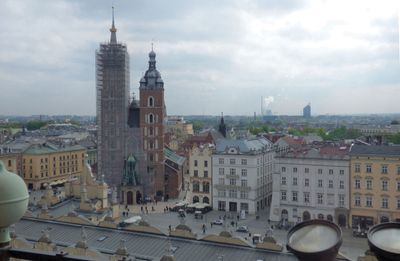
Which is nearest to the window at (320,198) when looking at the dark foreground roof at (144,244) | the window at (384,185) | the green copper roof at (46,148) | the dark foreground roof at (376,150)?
the dark foreground roof at (376,150)

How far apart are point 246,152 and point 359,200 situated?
25.6 feet

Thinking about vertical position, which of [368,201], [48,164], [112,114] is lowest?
[368,201]

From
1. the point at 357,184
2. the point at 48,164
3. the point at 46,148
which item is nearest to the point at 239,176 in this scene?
the point at 357,184

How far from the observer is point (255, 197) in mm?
31203

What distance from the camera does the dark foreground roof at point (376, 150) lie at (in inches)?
1001

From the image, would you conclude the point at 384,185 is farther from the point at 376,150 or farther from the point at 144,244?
the point at 144,244

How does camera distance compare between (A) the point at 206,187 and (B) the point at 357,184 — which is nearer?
(B) the point at 357,184

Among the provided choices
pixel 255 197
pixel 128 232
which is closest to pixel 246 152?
pixel 255 197

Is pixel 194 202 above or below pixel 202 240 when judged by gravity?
below

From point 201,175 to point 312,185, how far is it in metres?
9.03

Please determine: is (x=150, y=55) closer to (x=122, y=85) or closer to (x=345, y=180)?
(x=122, y=85)

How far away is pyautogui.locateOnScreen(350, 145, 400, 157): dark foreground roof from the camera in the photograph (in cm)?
2542

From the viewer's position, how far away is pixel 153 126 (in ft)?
123

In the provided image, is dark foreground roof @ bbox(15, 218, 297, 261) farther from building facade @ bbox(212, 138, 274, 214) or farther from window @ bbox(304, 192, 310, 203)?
building facade @ bbox(212, 138, 274, 214)
